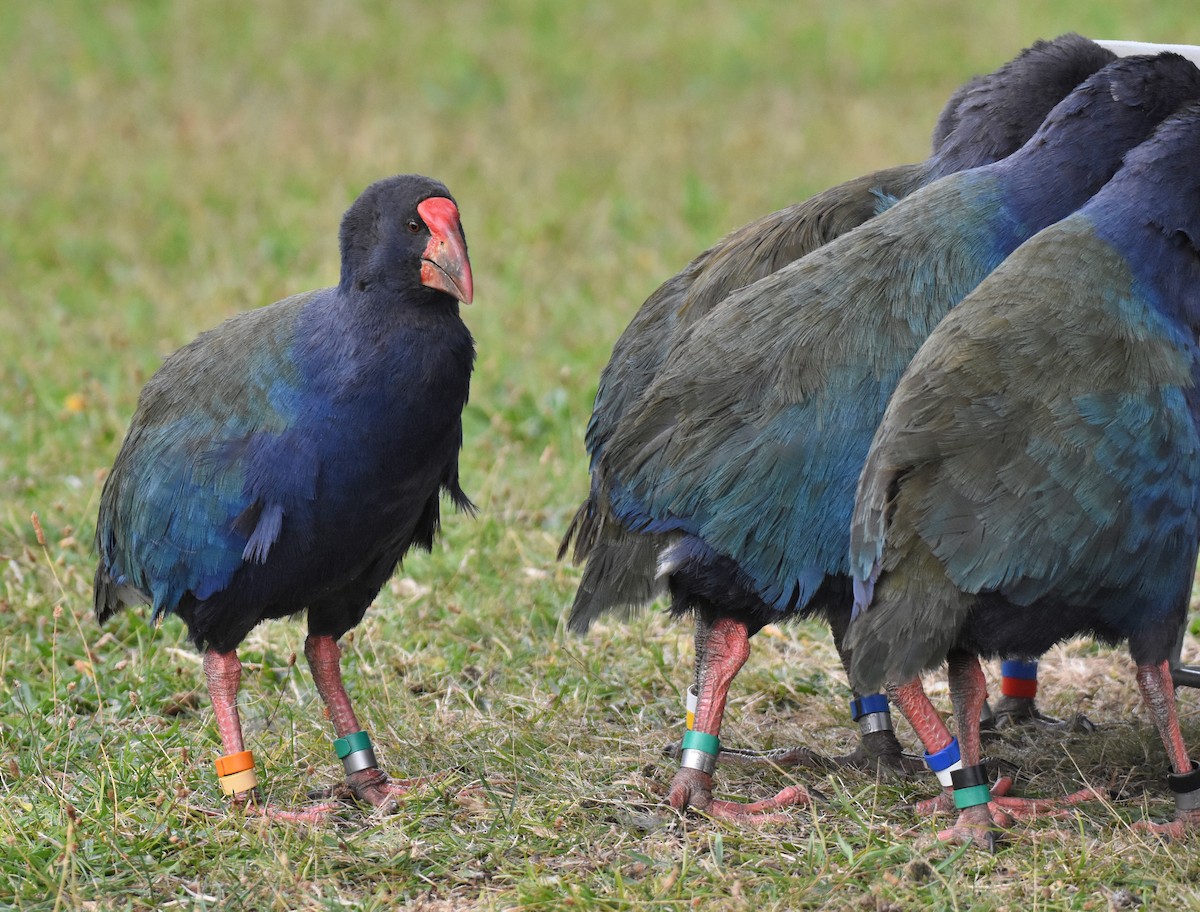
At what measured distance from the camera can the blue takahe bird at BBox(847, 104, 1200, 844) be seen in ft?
10.1

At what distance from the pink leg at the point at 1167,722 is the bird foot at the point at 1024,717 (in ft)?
2.39

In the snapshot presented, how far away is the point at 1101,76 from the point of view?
3.49 metres

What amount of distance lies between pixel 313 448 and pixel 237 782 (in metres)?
0.77

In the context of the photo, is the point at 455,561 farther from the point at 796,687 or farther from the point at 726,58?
the point at 726,58

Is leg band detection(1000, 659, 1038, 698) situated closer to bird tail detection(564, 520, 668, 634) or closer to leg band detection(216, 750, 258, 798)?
bird tail detection(564, 520, 668, 634)

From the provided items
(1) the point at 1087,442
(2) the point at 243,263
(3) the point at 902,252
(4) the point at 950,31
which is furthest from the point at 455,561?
(4) the point at 950,31

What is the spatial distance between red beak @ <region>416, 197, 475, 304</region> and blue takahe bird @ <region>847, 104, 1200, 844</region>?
0.93 m

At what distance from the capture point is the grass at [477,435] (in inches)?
127

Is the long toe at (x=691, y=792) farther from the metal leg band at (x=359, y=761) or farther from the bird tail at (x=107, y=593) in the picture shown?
the bird tail at (x=107, y=593)

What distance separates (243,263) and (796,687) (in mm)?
4549

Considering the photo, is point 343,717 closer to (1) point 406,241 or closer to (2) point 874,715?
(1) point 406,241

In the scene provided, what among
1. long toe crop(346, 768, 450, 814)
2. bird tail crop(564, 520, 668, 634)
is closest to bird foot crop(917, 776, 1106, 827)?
bird tail crop(564, 520, 668, 634)

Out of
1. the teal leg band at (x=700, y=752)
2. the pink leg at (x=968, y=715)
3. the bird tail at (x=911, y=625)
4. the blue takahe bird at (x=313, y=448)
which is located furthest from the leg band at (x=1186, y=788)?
the blue takahe bird at (x=313, y=448)

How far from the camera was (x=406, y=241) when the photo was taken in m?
3.43
